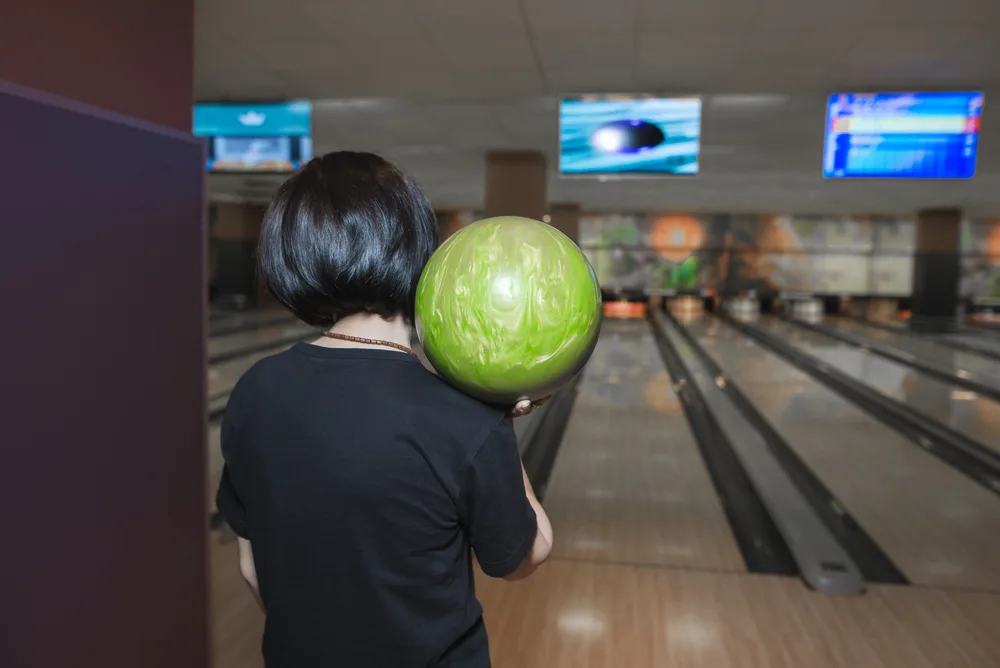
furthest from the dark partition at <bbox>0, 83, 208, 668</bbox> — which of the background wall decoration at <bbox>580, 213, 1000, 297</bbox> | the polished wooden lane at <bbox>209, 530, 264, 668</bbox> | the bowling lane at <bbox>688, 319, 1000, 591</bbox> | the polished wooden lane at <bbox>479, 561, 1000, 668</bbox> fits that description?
the background wall decoration at <bbox>580, 213, 1000, 297</bbox>

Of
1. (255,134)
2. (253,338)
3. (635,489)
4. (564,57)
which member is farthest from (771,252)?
(255,134)

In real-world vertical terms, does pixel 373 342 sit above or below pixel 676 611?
above

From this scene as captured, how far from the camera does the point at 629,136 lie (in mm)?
4207

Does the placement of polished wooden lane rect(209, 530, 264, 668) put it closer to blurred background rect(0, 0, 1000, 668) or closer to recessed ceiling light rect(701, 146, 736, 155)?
blurred background rect(0, 0, 1000, 668)

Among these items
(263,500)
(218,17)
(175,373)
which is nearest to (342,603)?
(263,500)

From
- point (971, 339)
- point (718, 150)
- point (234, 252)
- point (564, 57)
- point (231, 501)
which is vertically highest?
point (718, 150)

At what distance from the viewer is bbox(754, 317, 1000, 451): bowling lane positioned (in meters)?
5.52

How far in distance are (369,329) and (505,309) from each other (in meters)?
0.19

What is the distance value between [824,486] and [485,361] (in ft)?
13.1

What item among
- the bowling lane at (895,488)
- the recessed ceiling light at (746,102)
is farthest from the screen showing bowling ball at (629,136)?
the bowling lane at (895,488)

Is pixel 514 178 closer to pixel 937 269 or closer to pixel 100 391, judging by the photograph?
pixel 100 391

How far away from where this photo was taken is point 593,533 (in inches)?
133

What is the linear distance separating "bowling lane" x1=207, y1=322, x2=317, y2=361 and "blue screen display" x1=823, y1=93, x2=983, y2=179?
5.54 meters

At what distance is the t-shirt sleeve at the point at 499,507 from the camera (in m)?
0.74
